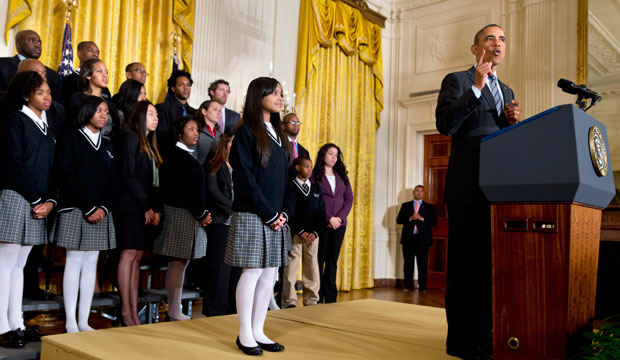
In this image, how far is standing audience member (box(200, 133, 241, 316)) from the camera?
10.7 ft

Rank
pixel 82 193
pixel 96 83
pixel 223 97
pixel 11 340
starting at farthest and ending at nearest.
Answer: pixel 223 97
pixel 96 83
pixel 82 193
pixel 11 340

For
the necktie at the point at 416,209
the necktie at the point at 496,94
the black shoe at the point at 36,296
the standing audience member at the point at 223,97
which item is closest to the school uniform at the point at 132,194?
the black shoe at the point at 36,296

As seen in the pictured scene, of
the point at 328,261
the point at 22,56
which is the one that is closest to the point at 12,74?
the point at 22,56

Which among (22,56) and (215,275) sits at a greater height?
(22,56)

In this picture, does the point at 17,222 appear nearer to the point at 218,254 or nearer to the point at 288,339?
the point at 218,254

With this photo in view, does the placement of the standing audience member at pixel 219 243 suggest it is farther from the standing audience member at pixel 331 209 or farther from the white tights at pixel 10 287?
the white tights at pixel 10 287

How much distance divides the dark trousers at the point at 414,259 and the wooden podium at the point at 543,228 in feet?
17.2

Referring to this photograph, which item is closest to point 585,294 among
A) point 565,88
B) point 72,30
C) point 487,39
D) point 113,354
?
point 565,88

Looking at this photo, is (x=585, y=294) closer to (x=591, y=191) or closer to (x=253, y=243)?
(x=591, y=191)

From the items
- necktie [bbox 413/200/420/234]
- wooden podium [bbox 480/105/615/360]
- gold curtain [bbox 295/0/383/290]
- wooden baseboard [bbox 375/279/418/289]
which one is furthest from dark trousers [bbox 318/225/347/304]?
wooden baseboard [bbox 375/279/418/289]

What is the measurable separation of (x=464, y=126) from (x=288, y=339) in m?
1.21

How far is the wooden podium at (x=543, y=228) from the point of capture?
1547 millimetres

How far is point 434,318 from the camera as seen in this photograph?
2953 mm

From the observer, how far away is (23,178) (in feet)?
8.21
